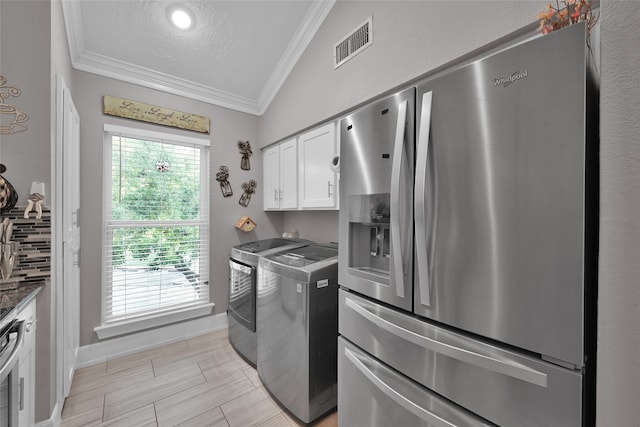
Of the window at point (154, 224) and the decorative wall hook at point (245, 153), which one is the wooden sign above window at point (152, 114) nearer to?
the window at point (154, 224)

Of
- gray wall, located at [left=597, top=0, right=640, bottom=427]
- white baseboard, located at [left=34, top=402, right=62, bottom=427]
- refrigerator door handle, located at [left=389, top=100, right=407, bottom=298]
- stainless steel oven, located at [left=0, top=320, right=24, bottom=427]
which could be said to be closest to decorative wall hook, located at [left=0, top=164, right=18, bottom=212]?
stainless steel oven, located at [left=0, top=320, right=24, bottom=427]

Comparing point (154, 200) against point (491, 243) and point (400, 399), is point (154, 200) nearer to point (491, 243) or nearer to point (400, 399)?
point (400, 399)

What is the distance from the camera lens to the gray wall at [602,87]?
1.85 ft

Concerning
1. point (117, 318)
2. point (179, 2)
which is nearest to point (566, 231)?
point (179, 2)

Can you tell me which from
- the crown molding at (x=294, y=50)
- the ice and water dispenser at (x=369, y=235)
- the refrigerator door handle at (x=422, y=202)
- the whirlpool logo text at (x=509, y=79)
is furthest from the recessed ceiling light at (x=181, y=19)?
the whirlpool logo text at (x=509, y=79)

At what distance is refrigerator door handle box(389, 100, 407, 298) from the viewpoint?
1.06m

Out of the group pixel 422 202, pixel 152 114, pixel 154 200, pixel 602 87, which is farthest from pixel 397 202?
pixel 152 114

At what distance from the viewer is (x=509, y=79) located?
31.9 inches

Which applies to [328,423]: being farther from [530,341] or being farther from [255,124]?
[255,124]

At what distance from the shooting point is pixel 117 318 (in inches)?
99.5

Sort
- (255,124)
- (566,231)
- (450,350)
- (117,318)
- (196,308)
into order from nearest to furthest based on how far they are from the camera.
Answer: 1. (566,231)
2. (450,350)
3. (117,318)
4. (196,308)
5. (255,124)

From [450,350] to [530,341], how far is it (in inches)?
9.1

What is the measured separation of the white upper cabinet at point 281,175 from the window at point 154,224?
2.17ft

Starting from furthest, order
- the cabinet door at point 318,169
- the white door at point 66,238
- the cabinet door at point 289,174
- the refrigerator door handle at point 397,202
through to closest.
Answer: the cabinet door at point 289,174
the cabinet door at point 318,169
the white door at point 66,238
the refrigerator door handle at point 397,202
